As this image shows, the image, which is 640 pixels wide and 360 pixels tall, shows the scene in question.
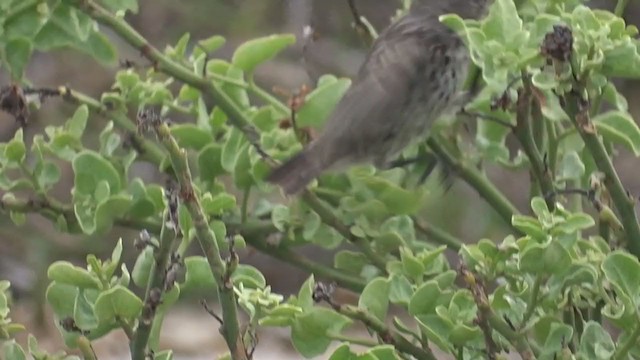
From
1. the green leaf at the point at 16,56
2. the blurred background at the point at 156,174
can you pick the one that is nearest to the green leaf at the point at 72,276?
the green leaf at the point at 16,56

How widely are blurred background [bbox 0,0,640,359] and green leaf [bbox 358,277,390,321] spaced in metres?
2.47

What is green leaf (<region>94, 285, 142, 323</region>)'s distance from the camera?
118 centimetres

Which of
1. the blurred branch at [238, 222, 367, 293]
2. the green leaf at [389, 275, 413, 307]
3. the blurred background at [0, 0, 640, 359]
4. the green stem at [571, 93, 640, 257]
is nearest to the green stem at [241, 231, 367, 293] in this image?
the blurred branch at [238, 222, 367, 293]

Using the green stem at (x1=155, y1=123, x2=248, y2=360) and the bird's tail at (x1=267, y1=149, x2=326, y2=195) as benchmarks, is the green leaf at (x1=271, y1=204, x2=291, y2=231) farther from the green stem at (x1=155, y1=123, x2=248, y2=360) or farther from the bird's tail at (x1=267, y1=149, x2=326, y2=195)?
the green stem at (x1=155, y1=123, x2=248, y2=360)

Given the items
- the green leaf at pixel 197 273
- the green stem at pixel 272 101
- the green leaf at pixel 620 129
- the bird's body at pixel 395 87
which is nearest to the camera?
the green leaf at pixel 197 273

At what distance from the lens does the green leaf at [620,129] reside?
1396mm

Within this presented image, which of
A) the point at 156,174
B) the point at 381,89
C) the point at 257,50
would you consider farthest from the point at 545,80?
the point at 156,174

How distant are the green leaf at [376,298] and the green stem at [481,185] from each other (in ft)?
1.16

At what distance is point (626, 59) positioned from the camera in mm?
1212

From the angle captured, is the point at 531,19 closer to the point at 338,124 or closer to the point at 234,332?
the point at 338,124

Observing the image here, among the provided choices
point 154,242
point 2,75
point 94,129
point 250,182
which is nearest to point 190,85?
point 250,182

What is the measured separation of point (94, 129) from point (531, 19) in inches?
105

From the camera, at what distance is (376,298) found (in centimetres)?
126

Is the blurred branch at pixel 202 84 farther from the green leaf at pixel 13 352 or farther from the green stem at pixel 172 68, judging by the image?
the green leaf at pixel 13 352
